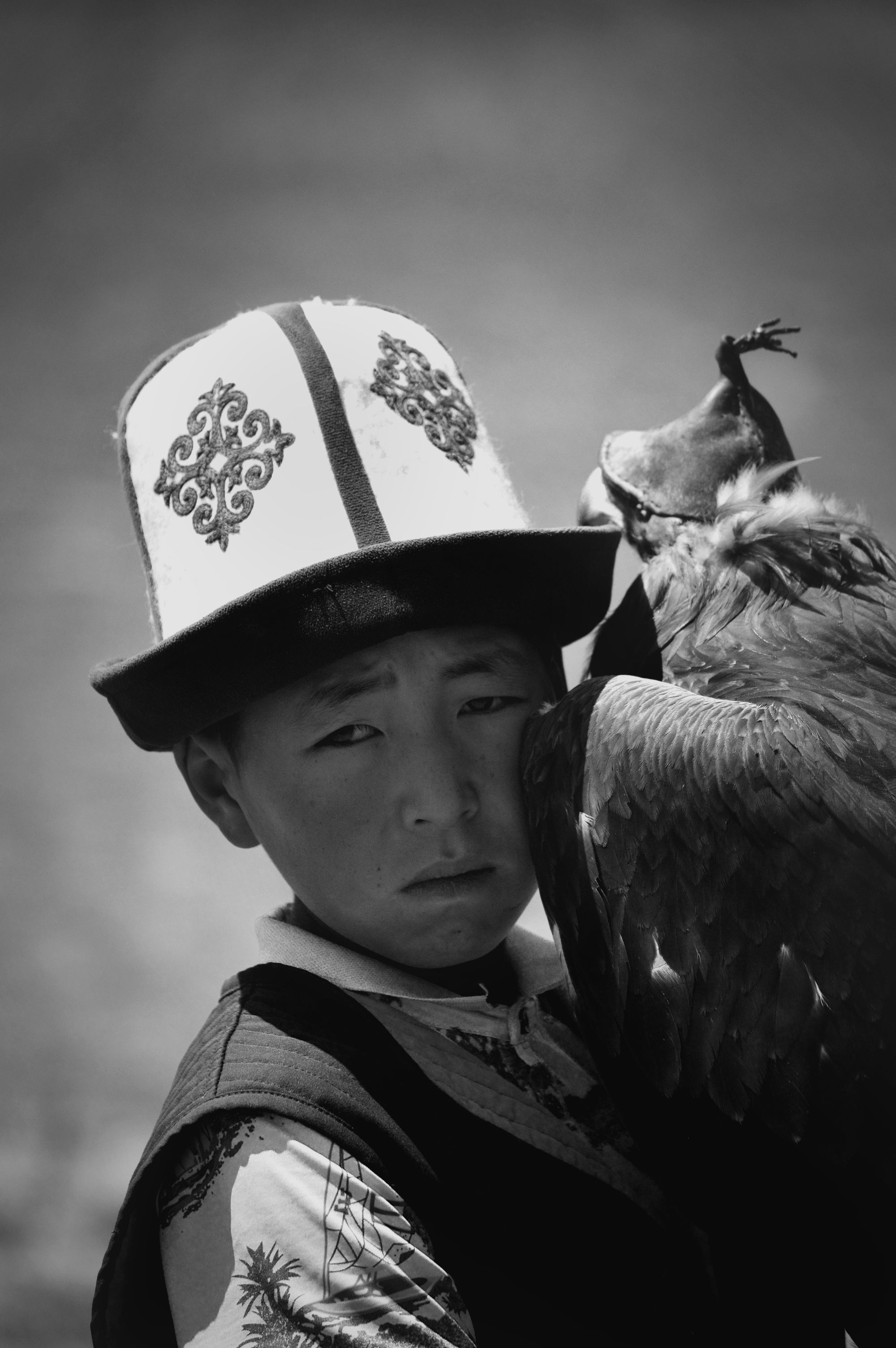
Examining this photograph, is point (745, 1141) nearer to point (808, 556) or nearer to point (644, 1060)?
point (644, 1060)

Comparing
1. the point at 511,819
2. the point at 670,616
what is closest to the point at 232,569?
the point at 511,819

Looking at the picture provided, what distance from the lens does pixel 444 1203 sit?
1.29 metres

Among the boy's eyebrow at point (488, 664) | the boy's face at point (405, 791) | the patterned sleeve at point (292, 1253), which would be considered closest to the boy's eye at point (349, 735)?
the boy's face at point (405, 791)

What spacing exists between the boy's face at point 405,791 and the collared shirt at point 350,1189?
7cm

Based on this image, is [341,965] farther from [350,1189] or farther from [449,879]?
[350,1189]

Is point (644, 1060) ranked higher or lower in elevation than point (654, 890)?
lower

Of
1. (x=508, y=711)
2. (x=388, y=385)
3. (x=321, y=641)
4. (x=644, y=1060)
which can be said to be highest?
(x=388, y=385)

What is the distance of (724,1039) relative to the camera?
4.18 ft

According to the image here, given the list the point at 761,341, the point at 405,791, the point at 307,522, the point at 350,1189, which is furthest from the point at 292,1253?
the point at 761,341

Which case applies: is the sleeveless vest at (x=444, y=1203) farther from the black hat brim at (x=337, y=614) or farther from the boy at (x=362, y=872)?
the black hat brim at (x=337, y=614)

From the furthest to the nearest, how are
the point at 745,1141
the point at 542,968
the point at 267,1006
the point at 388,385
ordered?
the point at 542,968 → the point at 388,385 → the point at 267,1006 → the point at 745,1141

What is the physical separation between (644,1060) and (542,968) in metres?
0.34

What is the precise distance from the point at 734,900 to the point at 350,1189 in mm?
462

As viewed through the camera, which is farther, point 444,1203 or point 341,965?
point 341,965
